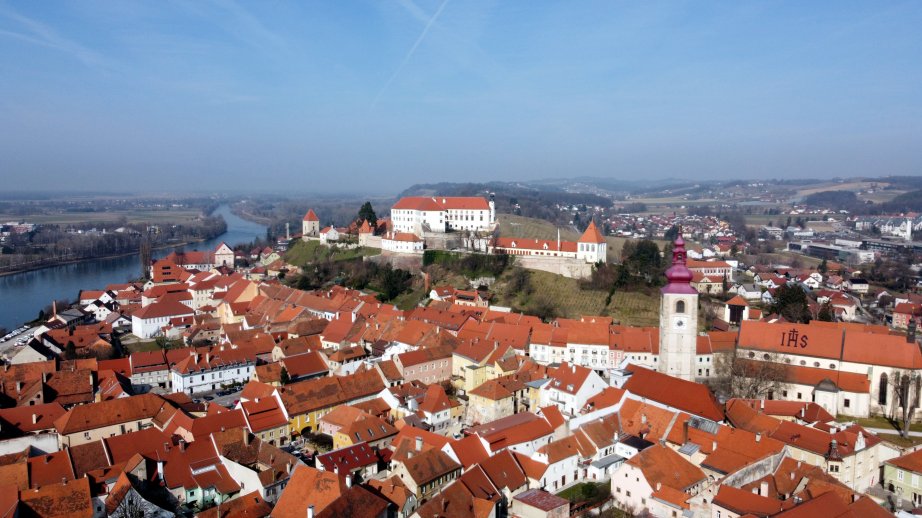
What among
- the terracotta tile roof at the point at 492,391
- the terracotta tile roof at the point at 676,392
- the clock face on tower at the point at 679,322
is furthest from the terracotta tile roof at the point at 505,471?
the clock face on tower at the point at 679,322

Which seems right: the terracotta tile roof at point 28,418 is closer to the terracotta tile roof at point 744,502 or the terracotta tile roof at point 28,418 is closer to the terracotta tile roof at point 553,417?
the terracotta tile roof at point 553,417

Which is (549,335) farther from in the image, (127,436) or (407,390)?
(127,436)

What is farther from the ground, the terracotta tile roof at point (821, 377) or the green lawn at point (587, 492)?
the terracotta tile roof at point (821, 377)

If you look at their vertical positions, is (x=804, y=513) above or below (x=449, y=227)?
below

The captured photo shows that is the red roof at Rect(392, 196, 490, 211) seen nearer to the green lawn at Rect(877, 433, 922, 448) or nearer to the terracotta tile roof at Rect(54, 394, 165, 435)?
the terracotta tile roof at Rect(54, 394, 165, 435)

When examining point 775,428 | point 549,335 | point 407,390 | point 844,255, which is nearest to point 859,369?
point 775,428
